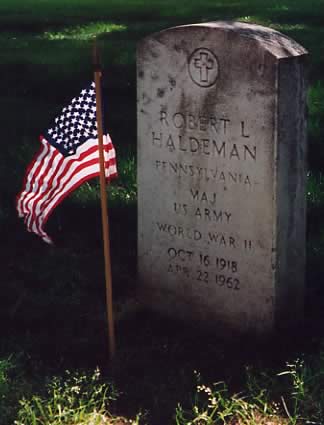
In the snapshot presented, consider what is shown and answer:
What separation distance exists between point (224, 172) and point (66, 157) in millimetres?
837

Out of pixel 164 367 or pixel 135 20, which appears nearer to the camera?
pixel 164 367

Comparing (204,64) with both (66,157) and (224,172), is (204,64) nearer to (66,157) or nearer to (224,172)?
(224,172)

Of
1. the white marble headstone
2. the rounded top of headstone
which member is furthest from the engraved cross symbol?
the rounded top of headstone

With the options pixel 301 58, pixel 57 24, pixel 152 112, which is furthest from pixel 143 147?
pixel 57 24

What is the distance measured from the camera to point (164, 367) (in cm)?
529

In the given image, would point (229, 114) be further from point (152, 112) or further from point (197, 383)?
point (197, 383)

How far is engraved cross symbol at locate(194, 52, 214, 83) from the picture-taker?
5207 mm

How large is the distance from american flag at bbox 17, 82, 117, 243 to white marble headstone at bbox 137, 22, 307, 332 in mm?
376

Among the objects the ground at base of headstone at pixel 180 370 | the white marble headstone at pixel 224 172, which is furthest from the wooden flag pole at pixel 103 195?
the white marble headstone at pixel 224 172

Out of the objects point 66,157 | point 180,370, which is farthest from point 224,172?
point 180,370

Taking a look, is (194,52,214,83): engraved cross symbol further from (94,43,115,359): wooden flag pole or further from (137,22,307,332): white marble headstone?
(94,43,115,359): wooden flag pole

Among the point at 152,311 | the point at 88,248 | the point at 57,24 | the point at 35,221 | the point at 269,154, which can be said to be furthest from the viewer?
the point at 57,24

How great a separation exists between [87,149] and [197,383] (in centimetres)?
135

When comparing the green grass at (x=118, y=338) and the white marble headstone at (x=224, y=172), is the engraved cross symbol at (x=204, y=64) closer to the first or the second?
the white marble headstone at (x=224, y=172)
